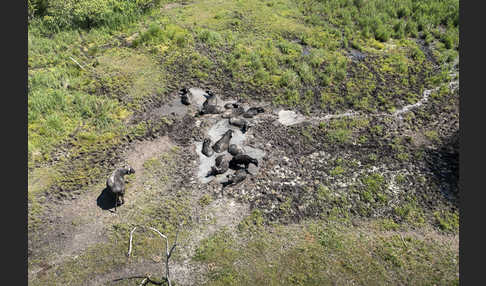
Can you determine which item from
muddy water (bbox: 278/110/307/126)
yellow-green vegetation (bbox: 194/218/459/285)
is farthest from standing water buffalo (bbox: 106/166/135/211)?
muddy water (bbox: 278/110/307/126)

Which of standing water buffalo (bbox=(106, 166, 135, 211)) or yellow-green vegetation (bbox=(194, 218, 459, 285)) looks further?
standing water buffalo (bbox=(106, 166, 135, 211))

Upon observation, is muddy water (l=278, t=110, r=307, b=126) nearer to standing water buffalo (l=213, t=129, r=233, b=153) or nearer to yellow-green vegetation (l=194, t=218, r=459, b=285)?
standing water buffalo (l=213, t=129, r=233, b=153)

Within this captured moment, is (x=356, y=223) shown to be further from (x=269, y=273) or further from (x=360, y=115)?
(x=360, y=115)

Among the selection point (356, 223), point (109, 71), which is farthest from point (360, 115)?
point (109, 71)

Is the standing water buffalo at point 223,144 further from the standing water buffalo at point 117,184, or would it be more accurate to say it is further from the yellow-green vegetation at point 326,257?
the yellow-green vegetation at point 326,257

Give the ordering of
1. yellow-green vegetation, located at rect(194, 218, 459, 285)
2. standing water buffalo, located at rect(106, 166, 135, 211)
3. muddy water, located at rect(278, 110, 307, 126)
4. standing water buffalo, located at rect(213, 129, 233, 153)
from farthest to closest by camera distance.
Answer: muddy water, located at rect(278, 110, 307, 126) → standing water buffalo, located at rect(213, 129, 233, 153) → standing water buffalo, located at rect(106, 166, 135, 211) → yellow-green vegetation, located at rect(194, 218, 459, 285)

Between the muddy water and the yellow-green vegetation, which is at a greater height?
the muddy water

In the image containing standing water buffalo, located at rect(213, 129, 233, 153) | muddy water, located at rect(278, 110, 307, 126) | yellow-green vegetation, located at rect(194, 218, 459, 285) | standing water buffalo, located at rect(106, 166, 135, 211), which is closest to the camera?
yellow-green vegetation, located at rect(194, 218, 459, 285)

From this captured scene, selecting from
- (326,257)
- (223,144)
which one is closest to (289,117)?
(223,144)

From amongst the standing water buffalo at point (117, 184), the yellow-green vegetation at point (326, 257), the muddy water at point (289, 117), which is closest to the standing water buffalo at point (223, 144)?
the muddy water at point (289, 117)
